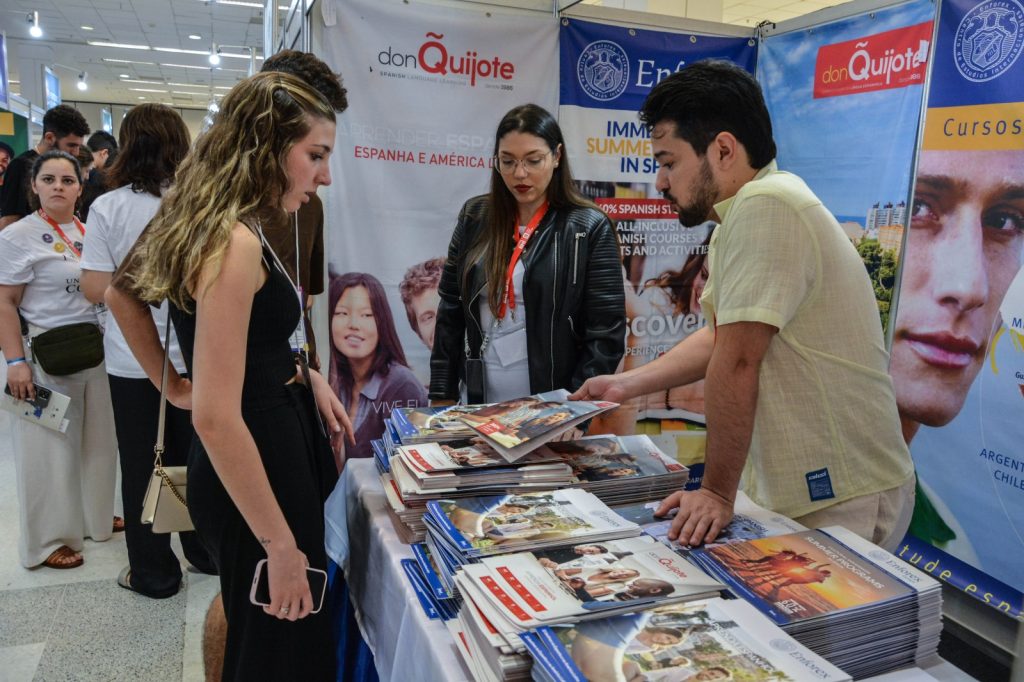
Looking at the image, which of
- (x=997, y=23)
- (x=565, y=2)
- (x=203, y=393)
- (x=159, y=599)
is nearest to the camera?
(x=203, y=393)

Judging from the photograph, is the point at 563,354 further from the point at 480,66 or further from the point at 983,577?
the point at 983,577

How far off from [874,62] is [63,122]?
4.16 meters

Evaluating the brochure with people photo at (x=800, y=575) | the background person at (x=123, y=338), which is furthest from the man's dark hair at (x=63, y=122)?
the brochure with people photo at (x=800, y=575)

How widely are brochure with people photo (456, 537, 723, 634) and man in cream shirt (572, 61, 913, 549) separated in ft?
0.47

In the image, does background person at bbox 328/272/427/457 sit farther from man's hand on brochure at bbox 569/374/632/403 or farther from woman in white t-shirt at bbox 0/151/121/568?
man's hand on brochure at bbox 569/374/632/403

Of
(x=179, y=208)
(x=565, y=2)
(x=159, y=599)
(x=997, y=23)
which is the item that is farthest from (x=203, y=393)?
(x=997, y=23)

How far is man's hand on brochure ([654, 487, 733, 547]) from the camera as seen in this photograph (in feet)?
3.74

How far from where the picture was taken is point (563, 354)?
Result: 7.40 feet

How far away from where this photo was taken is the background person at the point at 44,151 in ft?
12.4

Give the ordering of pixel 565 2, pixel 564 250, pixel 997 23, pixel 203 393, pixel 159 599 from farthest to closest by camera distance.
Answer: pixel 565 2, pixel 159 599, pixel 997 23, pixel 564 250, pixel 203 393

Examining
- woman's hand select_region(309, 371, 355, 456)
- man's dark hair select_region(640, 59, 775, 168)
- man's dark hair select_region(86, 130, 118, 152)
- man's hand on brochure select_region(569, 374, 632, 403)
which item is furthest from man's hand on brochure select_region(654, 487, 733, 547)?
man's dark hair select_region(86, 130, 118, 152)

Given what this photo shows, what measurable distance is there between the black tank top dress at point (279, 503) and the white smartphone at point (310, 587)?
0.10ft

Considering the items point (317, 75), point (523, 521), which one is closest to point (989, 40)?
point (317, 75)

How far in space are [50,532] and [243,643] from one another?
7.34ft
